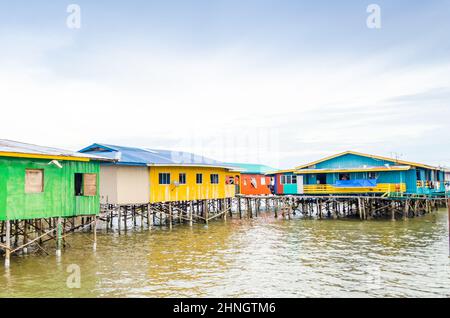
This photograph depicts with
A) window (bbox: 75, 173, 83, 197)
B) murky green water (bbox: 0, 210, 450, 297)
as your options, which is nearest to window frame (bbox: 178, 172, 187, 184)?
murky green water (bbox: 0, 210, 450, 297)

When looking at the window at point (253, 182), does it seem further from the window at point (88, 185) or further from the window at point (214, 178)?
the window at point (88, 185)

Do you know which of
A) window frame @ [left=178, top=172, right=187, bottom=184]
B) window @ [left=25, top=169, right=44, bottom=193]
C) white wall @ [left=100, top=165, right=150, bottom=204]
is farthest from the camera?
window frame @ [left=178, top=172, right=187, bottom=184]

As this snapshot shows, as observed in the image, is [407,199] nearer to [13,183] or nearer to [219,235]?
[219,235]

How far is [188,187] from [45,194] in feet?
49.8

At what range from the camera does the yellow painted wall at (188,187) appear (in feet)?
97.6

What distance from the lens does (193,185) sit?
33.1 metres

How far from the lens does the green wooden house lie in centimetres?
1684

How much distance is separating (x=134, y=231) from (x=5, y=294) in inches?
657

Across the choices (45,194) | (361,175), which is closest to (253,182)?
(361,175)

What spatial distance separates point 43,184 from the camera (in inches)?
715

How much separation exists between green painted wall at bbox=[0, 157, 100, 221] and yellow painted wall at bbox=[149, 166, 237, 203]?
8.87 m

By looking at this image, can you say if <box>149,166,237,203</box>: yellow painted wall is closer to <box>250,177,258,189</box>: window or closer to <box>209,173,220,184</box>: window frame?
<box>209,173,220,184</box>: window frame

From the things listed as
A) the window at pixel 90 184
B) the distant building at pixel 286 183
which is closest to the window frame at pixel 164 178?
the window at pixel 90 184
